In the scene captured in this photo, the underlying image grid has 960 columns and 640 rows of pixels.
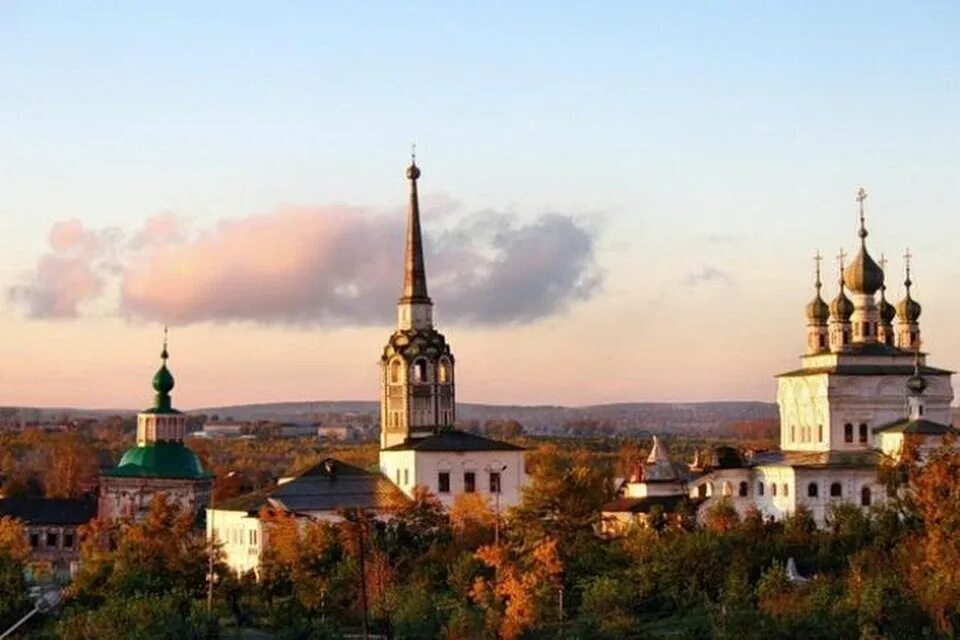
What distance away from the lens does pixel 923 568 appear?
4100cm

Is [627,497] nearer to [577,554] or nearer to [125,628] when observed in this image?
[577,554]

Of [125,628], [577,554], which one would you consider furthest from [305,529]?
[125,628]

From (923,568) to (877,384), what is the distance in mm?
14888

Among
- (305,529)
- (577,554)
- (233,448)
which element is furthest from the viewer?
(233,448)

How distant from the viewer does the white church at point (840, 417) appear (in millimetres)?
53500

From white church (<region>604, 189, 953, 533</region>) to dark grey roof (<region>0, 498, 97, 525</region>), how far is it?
19.0m

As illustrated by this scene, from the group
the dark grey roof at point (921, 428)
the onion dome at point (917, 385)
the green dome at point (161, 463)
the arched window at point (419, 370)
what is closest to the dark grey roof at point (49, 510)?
the green dome at point (161, 463)

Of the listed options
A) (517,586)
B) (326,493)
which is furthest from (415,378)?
(517,586)

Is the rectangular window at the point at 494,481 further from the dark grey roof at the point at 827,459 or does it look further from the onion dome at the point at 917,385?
the onion dome at the point at 917,385

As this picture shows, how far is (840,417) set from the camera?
5525 cm

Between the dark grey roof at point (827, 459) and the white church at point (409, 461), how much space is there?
22.6 feet

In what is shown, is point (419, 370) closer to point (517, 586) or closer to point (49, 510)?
point (49, 510)

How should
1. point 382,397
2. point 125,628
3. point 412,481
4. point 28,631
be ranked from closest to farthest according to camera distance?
point 125,628, point 28,631, point 412,481, point 382,397

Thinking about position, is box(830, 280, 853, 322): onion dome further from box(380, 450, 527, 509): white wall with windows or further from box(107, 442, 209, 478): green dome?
box(107, 442, 209, 478): green dome
